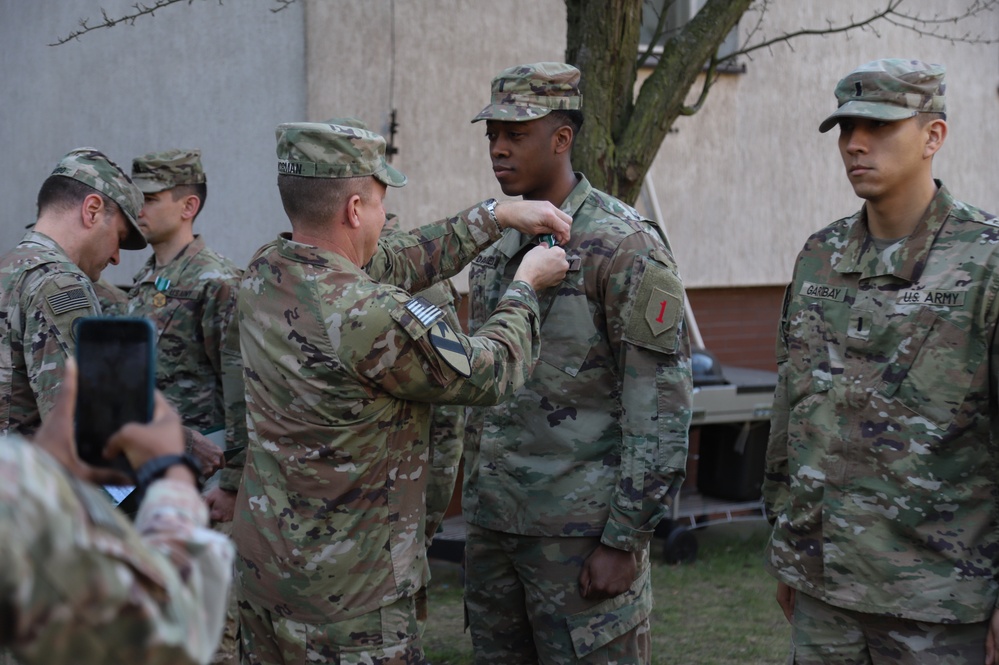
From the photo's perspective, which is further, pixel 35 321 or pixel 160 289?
pixel 160 289

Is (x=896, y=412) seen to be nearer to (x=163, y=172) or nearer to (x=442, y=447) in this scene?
(x=442, y=447)

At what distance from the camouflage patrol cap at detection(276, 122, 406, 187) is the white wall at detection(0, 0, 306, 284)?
149 inches

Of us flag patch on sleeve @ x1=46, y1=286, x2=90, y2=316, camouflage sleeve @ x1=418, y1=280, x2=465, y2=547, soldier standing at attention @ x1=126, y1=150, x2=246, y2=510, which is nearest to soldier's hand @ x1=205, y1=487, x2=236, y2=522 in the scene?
soldier standing at attention @ x1=126, y1=150, x2=246, y2=510

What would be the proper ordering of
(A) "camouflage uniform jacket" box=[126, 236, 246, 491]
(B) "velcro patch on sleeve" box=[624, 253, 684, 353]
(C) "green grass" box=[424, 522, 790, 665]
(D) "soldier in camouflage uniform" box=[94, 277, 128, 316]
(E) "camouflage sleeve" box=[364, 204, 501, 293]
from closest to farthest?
(B) "velcro patch on sleeve" box=[624, 253, 684, 353] → (E) "camouflage sleeve" box=[364, 204, 501, 293] → (A) "camouflage uniform jacket" box=[126, 236, 246, 491] → (C) "green grass" box=[424, 522, 790, 665] → (D) "soldier in camouflage uniform" box=[94, 277, 128, 316]

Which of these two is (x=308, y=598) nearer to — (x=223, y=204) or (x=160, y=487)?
(x=160, y=487)

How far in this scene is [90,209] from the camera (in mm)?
3615

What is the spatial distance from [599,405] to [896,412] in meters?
0.89

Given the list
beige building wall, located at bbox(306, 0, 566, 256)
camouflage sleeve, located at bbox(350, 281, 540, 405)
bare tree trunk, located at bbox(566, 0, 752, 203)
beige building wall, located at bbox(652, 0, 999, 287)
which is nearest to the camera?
camouflage sleeve, located at bbox(350, 281, 540, 405)

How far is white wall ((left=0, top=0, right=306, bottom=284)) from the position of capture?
6762mm

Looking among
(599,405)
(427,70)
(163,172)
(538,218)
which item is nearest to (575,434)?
(599,405)

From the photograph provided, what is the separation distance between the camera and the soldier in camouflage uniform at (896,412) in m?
2.83

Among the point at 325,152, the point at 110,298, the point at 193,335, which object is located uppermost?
the point at 325,152

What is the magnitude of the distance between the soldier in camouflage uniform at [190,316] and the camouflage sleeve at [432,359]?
1723 mm

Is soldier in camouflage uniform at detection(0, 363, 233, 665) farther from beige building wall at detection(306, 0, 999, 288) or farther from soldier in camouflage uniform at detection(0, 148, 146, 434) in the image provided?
beige building wall at detection(306, 0, 999, 288)
